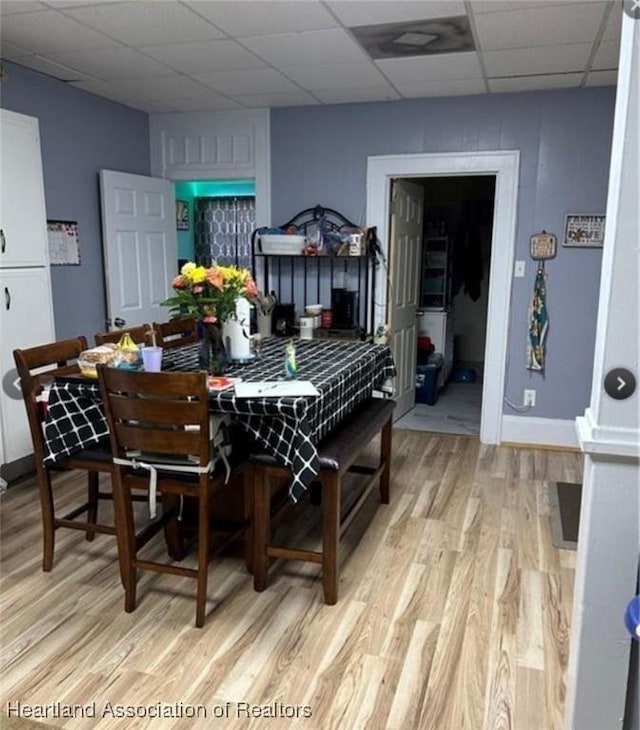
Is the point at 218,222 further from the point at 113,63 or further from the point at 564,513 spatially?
the point at 564,513

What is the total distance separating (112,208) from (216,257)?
216 cm

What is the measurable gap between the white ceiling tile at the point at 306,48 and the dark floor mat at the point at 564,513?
2744 mm

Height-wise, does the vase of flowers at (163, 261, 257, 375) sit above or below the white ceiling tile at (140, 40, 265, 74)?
below

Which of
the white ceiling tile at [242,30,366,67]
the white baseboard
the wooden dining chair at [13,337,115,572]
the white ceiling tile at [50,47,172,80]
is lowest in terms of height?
the white baseboard

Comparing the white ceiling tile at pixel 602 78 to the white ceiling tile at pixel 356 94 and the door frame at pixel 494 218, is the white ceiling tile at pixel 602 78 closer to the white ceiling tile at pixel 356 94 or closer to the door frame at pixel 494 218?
the door frame at pixel 494 218

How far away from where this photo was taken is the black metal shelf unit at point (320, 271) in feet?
14.7

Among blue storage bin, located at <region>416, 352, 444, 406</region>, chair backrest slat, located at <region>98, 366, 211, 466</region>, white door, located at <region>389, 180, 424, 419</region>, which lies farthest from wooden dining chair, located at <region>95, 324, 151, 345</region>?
blue storage bin, located at <region>416, 352, 444, 406</region>

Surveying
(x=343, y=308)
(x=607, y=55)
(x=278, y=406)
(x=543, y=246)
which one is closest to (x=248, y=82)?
(x=343, y=308)

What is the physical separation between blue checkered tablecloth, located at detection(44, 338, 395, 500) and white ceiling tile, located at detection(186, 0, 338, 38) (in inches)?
63.0

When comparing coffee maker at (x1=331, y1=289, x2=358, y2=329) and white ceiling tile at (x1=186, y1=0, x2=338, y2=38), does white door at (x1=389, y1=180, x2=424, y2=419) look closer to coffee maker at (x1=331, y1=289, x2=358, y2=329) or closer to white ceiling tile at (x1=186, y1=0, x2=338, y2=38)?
coffee maker at (x1=331, y1=289, x2=358, y2=329)

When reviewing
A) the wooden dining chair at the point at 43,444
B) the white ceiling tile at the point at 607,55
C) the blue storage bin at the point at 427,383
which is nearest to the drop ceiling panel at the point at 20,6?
the wooden dining chair at the point at 43,444

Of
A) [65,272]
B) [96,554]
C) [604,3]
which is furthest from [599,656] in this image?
[65,272]

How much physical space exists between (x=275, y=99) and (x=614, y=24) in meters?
2.27

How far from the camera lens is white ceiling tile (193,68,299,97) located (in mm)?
3615
